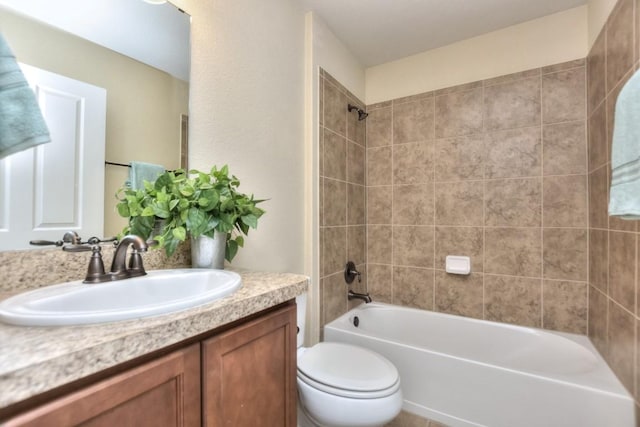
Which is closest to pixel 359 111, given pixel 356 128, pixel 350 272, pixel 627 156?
pixel 356 128

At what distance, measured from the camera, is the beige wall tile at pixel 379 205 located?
242 centimetres

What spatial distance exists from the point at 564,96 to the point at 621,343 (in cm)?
144

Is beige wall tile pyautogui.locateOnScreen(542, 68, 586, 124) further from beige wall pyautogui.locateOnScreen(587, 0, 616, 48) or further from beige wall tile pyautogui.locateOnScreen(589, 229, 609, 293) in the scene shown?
beige wall tile pyautogui.locateOnScreen(589, 229, 609, 293)

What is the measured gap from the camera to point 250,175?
1.43 m

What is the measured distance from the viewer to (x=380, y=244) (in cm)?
245

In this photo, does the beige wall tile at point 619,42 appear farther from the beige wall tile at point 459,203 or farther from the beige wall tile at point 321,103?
the beige wall tile at point 321,103

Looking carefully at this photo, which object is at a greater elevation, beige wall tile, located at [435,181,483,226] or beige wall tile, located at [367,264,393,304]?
beige wall tile, located at [435,181,483,226]

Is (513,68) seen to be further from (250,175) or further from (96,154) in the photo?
(96,154)

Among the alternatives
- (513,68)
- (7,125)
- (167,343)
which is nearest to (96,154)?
(7,125)

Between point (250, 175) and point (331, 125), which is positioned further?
point (331, 125)

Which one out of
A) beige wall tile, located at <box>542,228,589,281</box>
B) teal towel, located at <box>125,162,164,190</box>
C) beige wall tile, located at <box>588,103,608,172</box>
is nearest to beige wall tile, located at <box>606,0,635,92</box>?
beige wall tile, located at <box>588,103,608,172</box>

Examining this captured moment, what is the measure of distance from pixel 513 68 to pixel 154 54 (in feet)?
7.14

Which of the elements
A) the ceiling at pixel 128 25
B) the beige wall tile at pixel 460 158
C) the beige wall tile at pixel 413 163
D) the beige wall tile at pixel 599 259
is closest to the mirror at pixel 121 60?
the ceiling at pixel 128 25

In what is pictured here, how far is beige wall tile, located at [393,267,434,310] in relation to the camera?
223 centimetres
